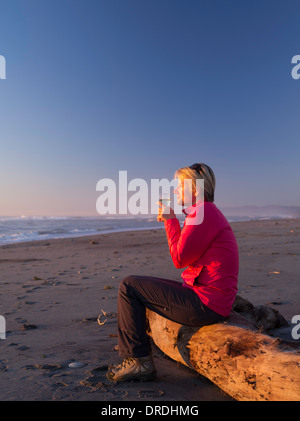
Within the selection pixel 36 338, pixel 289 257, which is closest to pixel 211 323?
pixel 36 338

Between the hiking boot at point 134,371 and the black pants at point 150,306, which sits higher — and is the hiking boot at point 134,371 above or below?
below

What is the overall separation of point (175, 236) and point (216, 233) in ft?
1.33

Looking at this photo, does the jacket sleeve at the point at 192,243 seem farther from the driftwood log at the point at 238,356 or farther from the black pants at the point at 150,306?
the driftwood log at the point at 238,356

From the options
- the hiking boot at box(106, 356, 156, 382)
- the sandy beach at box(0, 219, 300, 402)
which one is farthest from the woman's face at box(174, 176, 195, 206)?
the sandy beach at box(0, 219, 300, 402)

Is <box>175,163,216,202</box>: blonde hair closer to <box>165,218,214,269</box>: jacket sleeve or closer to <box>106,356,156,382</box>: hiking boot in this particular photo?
<box>165,218,214,269</box>: jacket sleeve

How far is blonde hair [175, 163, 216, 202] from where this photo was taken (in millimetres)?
3184

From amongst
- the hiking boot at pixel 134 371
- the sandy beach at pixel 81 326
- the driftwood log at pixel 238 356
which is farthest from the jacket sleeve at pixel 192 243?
the sandy beach at pixel 81 326

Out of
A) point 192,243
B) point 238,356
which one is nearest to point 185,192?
point 192,243

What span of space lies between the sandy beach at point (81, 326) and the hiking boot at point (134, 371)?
0.06m

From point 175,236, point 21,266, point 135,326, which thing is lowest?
point 21,266

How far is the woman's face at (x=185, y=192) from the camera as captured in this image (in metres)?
3.23

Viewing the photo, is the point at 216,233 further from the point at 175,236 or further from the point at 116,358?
the point at 116,358
